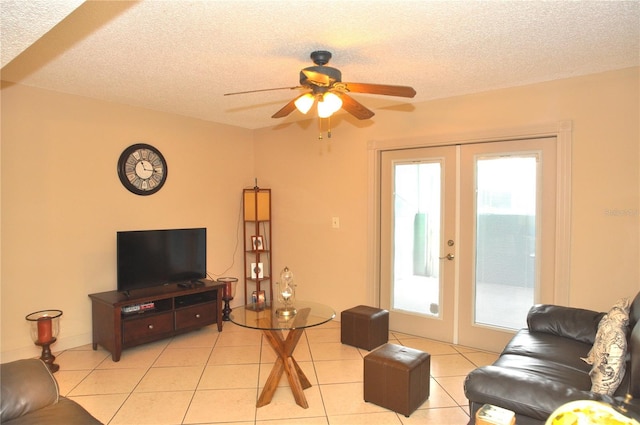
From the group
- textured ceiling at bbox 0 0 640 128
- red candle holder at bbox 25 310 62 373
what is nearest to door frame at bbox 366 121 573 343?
textured ceiling at bbox 0 0 640 128

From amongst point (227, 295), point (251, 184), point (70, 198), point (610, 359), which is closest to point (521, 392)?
point (610, 359)

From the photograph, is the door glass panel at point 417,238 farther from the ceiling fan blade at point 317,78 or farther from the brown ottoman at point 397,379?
the ceiling fan blade at point 317,78

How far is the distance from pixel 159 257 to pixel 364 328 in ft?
7.20

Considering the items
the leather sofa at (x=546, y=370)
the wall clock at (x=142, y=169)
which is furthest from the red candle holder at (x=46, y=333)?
the leather sofa at (x=546, y=370)

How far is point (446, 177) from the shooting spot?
4012 millimetres

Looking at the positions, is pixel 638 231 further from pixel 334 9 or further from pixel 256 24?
pixel 256 24

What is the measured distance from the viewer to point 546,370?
231 centimetres

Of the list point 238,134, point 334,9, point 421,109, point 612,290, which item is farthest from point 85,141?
point 612,290

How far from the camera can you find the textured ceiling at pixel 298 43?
2.13 metres

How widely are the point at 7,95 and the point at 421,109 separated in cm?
380

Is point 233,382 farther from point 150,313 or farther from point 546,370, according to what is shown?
point 546,370

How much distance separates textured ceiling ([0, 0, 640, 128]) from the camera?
6.99ft

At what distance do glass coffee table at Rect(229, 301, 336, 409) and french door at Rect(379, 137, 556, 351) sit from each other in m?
1.51

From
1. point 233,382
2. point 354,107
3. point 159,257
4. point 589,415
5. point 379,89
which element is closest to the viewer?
point 589,415
